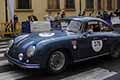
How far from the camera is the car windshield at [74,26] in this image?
7.34 meters

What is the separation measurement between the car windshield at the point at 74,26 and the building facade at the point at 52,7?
1165cm

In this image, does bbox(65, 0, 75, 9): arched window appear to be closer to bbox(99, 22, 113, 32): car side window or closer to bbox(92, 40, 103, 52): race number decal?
bbox(99, 22, 113, 32): car side window

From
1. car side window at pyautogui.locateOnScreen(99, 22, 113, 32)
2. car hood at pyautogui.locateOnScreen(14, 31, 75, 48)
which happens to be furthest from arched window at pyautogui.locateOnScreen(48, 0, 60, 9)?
car hood at pyautogui.locateOnScreen(14, 31, 75, 48)

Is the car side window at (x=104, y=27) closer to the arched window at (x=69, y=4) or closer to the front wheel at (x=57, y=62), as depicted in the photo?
the front wheel at (x=57, y=62)

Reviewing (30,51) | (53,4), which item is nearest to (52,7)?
(53,4)

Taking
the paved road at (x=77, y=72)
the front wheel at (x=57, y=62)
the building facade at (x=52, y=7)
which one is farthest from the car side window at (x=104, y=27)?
the building facade at (x=52, y=7)

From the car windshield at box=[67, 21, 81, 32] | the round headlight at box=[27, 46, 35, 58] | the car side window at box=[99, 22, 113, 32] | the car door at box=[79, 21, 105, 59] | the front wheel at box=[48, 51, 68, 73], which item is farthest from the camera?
the car side window at box=[99, 22, 113, 32]

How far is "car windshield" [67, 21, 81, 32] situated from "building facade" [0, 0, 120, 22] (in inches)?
459

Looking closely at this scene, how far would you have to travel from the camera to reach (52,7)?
22.6m

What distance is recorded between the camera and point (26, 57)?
6312mm

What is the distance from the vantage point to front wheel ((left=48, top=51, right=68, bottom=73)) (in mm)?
6562

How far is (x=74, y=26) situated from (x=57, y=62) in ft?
4.00

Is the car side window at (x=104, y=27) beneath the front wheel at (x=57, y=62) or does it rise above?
above

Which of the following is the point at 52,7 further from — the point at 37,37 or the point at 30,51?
the point at 30,51
